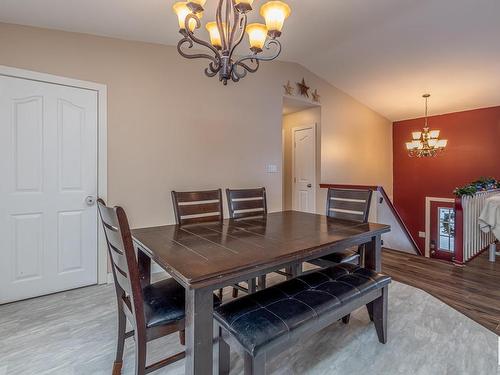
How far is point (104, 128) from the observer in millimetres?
2703

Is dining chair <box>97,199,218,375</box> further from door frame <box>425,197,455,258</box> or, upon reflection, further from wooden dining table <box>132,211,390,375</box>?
door frame <box>425,197,455,258</box>

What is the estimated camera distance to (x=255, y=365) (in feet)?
3.74

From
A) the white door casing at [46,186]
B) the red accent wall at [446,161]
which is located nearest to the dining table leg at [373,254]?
the white door casing at [46,186]

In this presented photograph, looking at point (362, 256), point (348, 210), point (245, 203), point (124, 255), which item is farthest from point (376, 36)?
point (124, 255)

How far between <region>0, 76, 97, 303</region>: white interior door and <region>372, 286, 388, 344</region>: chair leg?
257cm

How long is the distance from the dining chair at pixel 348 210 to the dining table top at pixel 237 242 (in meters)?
0.22

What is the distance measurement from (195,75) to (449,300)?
3455 millimetres

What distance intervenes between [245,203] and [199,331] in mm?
1525

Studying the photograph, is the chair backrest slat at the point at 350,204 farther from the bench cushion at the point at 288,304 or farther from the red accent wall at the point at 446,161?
the red accent wall at the point at 446,161

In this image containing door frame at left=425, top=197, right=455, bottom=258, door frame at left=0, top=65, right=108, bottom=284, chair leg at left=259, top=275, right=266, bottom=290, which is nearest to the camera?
chair leg at left=259, top=275, right=266, bottom=290

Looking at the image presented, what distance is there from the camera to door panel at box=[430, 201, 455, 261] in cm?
533

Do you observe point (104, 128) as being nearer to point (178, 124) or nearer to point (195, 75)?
point (178, 124)

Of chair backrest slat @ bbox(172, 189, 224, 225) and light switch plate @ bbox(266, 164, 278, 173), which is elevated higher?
light switch plate @ bbox(266, 164, 278, 173)

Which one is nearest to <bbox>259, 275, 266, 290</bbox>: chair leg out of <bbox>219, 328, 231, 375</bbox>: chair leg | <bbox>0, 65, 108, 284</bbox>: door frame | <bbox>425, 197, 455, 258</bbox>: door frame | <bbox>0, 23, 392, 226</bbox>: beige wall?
<bbox>219, 328, 231, 375</bbox>: chair leg
